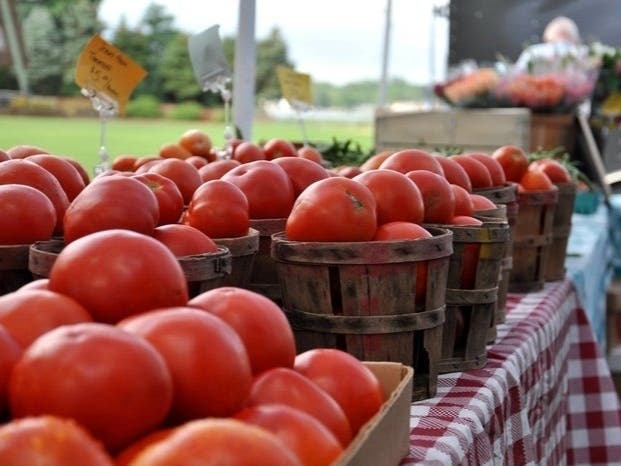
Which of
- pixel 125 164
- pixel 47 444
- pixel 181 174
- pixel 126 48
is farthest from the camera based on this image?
pixel 126 48

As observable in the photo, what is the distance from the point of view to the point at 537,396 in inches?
81.7

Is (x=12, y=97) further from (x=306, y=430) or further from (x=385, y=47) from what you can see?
(x=306, y=430)

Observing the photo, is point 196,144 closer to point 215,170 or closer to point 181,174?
point 215,170

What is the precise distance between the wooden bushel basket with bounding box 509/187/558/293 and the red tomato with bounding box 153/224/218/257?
1.39 metres

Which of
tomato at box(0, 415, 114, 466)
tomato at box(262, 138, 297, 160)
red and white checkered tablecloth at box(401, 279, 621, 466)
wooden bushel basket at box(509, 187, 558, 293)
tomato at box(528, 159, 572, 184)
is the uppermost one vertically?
tomato at box(262, 138, 297, 160)

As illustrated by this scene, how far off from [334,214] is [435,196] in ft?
1.16

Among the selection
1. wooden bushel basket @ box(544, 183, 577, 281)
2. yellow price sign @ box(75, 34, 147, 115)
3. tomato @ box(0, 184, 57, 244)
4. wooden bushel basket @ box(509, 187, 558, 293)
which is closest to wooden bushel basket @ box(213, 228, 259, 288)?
tomato @ box(0, 184, 57, 244)

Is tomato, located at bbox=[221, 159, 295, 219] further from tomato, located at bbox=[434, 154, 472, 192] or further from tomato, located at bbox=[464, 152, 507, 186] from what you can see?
tomato, located at bbox=[464, 152, 507, 186]

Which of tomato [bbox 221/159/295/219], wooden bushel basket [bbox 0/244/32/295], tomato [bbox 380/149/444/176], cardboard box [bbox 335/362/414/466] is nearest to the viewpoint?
cardboard box [bbox 335/362/414/466]

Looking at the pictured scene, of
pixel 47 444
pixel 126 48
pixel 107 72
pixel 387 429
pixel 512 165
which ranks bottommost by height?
pixel 387 429

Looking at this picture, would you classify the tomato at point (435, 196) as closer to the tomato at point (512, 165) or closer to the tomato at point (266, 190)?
the tomato at point (266, 190)

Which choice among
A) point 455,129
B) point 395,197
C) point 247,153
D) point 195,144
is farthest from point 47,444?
point 455,129

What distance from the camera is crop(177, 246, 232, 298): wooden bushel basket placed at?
1.27 meters

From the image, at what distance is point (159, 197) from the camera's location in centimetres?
155
